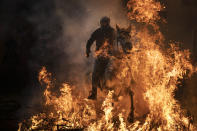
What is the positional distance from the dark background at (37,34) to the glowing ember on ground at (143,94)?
1.72 ft

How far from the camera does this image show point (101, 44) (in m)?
6.98

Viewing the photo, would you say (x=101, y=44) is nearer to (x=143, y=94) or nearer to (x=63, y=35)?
(x=143, y=94)

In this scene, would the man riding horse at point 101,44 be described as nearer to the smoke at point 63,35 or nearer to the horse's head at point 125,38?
the horse's head at point 125,38

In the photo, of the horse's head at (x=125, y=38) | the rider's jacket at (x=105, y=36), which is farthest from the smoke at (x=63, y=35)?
the horse's head at (x=125, y=38)

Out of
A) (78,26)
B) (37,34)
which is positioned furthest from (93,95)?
(37,34)

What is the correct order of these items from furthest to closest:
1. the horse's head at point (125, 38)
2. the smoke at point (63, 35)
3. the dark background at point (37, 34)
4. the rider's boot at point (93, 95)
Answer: the smoke at point (63, 35) < the dark background at point (37, 34) < the rider's boot at point (93, 95) < the horse's head at point (125, 38)

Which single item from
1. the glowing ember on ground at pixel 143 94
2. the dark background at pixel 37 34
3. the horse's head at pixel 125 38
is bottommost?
the glowing ember on ground at pixel 143 94

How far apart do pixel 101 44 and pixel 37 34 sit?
13.3 feet

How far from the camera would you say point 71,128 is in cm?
490

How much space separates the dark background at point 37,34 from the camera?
29.6 feet

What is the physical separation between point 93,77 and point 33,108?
2492mm

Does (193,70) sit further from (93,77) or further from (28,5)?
(28,5)

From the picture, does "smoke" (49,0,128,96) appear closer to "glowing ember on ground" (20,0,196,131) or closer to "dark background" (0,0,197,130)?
"dark background" (0,0,197,130)

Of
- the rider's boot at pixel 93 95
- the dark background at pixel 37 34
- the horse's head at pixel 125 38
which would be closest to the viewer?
the horse's head at pixel 125 38
